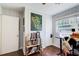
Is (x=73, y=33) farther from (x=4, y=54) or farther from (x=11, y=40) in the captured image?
(x=4, y=54)

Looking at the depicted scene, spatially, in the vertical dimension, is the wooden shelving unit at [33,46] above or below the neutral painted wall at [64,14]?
below

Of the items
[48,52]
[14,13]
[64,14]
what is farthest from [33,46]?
[64,14]

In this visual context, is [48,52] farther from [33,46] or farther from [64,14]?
[64,14]

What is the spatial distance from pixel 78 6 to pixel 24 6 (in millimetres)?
979

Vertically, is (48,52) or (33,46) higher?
(33,46)

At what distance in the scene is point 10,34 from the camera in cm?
161

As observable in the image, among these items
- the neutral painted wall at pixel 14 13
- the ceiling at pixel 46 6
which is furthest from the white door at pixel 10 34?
the ceiling at pixel 46 6

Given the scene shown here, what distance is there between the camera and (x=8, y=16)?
1590 mm

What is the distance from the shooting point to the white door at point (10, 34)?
5.17 feet

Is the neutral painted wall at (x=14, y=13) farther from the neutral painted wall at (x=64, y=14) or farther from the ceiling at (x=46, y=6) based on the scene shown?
the neutral painted wall at (x=64, y=14)

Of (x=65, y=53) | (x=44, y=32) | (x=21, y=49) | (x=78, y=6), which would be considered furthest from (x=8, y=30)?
(x=78, y=6)

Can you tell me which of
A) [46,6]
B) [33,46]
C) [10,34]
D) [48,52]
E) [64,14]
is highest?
[46,6]

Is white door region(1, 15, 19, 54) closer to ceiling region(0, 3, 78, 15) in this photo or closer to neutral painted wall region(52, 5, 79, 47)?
ceiling region(0, 3, 78, 15)

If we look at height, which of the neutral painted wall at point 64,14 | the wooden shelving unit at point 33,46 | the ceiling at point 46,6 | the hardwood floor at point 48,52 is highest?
the ceiling at point 46,6
